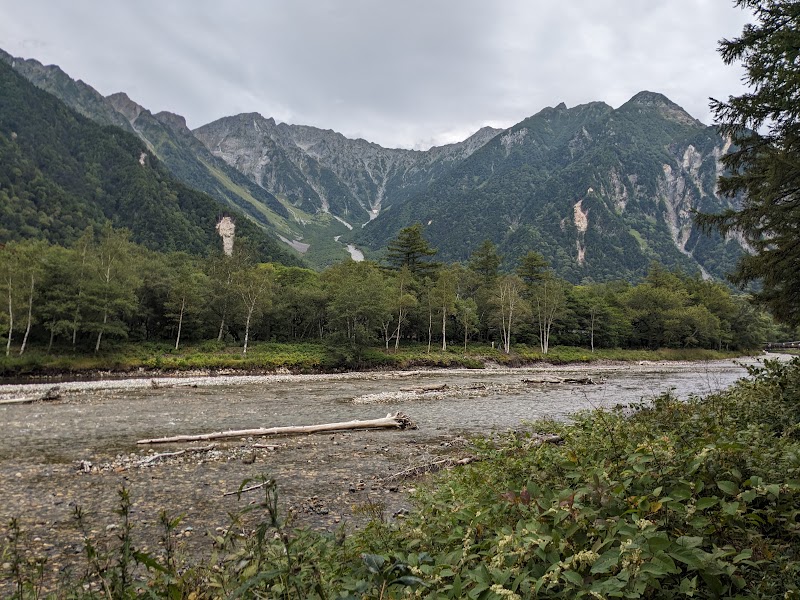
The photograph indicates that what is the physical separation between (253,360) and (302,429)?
3145 centimetres

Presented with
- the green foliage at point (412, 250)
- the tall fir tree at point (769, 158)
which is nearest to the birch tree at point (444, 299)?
the green foliage at point (412, 250)

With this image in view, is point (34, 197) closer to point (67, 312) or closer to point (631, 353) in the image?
point (67, 312)

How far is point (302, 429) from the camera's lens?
633 inches

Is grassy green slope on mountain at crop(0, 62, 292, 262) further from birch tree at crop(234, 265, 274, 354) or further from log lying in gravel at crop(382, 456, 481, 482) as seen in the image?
log lying in gravel at crop(382, 456, 481, 482)

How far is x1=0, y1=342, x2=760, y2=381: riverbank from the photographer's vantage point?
37.0 metres

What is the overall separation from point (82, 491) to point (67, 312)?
39.1m

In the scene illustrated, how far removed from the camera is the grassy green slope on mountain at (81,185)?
405 ft

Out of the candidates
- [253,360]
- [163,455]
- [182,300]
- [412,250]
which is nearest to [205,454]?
[163,455]

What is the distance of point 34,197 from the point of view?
126125mm

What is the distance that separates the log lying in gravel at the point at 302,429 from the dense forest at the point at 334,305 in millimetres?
31887

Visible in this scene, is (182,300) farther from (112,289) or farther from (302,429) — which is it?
(302,429)

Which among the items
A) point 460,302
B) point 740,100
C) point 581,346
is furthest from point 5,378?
point 581,346

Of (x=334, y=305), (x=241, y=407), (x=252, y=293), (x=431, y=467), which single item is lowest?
(x=241, y=407)

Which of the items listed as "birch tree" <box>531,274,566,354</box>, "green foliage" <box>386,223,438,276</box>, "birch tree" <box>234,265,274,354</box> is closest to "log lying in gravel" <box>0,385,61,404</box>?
"birch tree" <box>234,265,274,354</box>
